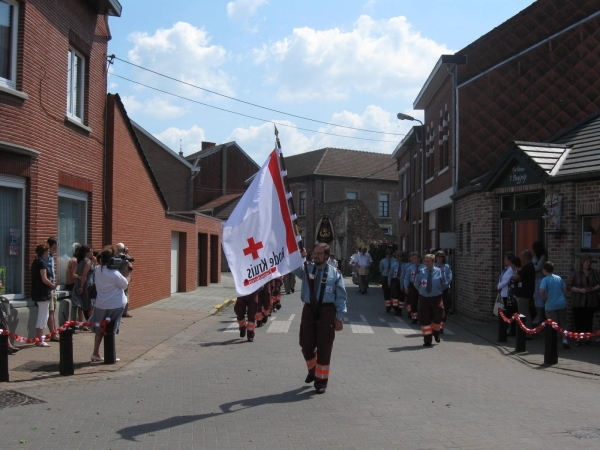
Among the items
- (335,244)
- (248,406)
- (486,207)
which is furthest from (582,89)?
(335,244)

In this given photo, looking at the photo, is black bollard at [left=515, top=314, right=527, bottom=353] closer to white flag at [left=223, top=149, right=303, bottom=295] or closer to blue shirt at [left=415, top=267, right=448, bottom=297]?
blue shirt at [left=415, top=267, right=448, bottom=297]

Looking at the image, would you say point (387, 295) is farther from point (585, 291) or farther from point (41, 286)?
Result: point (41, 286)

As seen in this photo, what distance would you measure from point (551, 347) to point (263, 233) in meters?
4.86

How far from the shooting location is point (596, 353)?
37.9 feet

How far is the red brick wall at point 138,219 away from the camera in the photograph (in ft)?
53.4

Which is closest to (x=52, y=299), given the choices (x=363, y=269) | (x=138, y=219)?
(x=138, y=219)

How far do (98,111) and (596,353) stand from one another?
36.3 feet

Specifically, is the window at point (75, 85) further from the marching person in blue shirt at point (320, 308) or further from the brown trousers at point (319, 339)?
the brown trousers at point (319, 339)

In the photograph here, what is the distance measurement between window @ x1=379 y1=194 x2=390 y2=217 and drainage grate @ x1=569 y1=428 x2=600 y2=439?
52.1 meters

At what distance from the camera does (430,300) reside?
12508 mm

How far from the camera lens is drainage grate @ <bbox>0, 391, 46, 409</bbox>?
291 inches

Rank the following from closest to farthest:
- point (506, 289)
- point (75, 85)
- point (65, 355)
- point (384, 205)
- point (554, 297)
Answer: point (65, 355), point (554, 297), point (506, 289), point (75, 85), point (384, 205)

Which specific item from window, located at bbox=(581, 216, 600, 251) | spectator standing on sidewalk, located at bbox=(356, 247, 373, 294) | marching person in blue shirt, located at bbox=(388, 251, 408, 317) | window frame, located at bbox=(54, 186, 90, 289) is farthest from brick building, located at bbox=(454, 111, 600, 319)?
window frame, located at bbox=(54, 186, 90, 289)

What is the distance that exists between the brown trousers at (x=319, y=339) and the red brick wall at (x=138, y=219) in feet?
29.1
